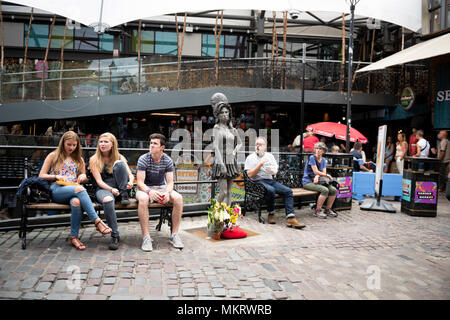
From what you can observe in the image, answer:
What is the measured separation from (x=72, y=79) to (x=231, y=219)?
463 inches

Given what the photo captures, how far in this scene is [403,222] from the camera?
751 centimetres

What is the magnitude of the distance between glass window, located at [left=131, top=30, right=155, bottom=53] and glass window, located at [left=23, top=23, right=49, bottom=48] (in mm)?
5080

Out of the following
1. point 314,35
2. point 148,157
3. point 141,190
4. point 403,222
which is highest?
point 314,35

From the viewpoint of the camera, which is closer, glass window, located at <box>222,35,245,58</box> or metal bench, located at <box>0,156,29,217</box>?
metal bench, located at <box>0,156,29,217</box>

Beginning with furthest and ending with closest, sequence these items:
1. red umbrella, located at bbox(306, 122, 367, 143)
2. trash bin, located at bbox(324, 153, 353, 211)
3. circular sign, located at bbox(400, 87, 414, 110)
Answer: circular sign, located at bbox(400, 87, 414, 110), red umbrella, located at bbox(306, 122, 367, 143), trash bin, located at bbox(324, 153, 353, 211)

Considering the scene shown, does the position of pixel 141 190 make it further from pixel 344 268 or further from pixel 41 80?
pixel 41 80

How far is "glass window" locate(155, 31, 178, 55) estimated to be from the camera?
73.2 ft

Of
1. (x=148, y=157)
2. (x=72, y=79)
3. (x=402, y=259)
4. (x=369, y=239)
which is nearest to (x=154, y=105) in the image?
(x=72, y=79)

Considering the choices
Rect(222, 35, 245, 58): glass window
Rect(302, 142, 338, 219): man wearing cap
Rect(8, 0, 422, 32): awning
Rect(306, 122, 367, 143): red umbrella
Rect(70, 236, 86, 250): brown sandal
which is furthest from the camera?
Rect(222, 35, 245, 58): glass window

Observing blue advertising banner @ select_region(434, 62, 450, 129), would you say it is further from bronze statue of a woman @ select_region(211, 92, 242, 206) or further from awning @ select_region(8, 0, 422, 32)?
bronze statue of a woman @ select_region(211, 92, 242, 206)

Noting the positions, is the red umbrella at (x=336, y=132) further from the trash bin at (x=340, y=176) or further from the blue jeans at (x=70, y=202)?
the blue jeans at (x=70, y=202)

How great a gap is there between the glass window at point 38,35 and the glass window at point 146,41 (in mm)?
5080

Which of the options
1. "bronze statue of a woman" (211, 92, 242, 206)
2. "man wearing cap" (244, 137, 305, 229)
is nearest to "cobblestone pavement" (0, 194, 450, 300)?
"man wearing cap" (244, 137, 305, 229)

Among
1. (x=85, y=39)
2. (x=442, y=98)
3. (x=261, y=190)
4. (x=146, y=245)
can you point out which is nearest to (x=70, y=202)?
(x=146, y=245)
